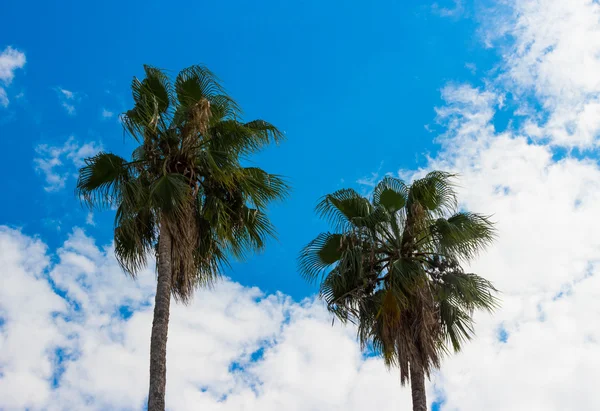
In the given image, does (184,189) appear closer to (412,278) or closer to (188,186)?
(188,186)

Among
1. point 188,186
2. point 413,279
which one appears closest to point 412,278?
point 413,279

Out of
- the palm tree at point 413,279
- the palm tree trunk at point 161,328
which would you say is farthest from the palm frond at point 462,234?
the palm tree trunk at point 161,328

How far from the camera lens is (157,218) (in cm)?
1407

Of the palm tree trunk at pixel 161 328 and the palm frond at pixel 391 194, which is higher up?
the palm frond at pixel 391 194

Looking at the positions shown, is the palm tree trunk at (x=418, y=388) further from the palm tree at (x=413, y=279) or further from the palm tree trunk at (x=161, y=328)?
the palm tree trunk at (x=161, y=328)

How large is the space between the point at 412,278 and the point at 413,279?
0.03m

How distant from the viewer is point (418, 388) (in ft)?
44.3

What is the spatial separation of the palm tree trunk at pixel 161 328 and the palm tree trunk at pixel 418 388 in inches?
180

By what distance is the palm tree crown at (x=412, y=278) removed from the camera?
14.1 meters

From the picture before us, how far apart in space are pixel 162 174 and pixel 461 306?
6.36 metres

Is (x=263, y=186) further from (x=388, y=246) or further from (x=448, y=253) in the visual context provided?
(x=448, y=253)

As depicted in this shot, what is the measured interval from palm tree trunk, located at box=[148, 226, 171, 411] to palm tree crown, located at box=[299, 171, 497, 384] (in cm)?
355

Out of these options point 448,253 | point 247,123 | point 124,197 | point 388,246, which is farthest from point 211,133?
point 448,253

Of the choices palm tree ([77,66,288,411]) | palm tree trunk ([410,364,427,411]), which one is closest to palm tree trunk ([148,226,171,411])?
palm tree ([77,66,288,411])
